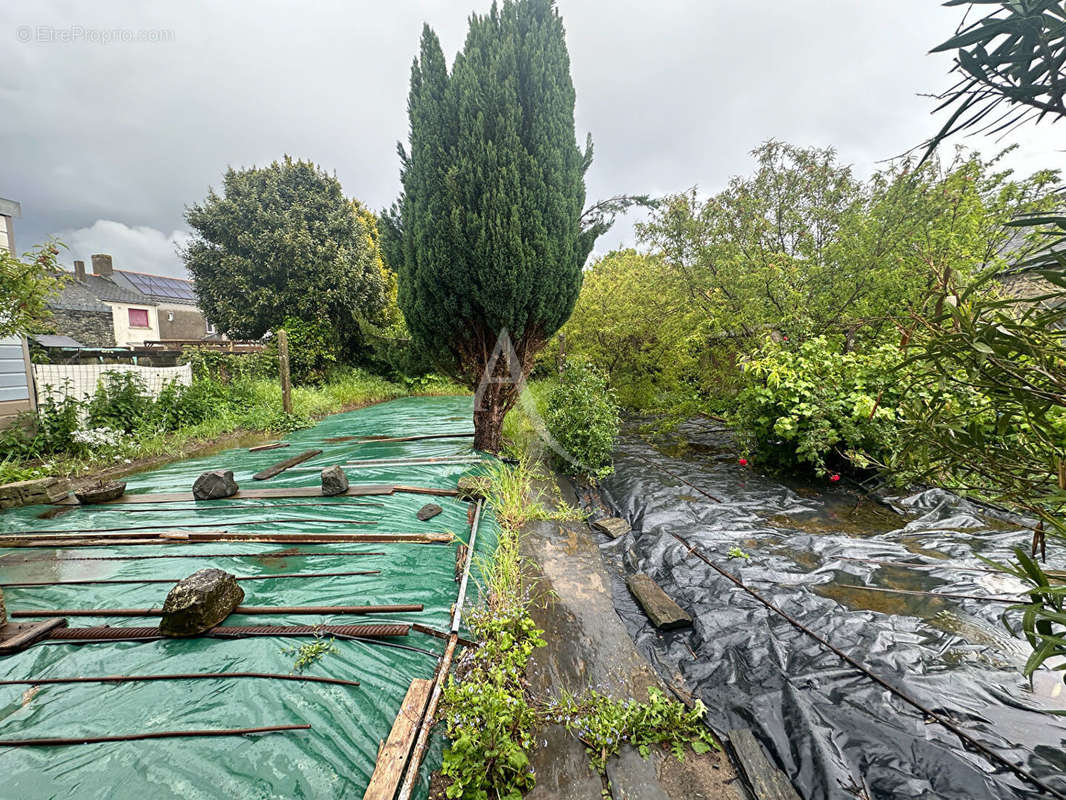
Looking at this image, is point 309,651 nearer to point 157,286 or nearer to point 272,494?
point 272,494

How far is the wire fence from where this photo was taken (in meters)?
5.56

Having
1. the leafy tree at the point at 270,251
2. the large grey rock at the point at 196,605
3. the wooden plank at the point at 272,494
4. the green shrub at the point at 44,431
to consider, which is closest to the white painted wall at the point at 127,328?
the leafy tree at the point at 270,251

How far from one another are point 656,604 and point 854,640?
111 cm

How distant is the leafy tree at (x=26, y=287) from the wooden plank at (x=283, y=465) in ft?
8.17

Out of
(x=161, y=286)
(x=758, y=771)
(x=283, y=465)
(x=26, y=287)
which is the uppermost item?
(x=161, y=286)

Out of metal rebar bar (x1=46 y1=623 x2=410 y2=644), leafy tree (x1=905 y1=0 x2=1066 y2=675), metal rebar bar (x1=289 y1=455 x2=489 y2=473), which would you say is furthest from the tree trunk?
leafy tree (x1=905 y1=0 x2=1066 y2=675)

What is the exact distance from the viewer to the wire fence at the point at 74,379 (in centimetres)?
556

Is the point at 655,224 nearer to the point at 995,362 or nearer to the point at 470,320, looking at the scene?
the point at 470,320

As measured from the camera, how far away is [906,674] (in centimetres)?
202

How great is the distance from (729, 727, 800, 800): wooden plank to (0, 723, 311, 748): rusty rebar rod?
74.5 inches

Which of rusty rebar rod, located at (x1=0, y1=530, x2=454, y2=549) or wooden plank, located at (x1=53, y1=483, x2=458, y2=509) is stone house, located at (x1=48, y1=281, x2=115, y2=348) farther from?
rusty rebar rod, located at (x1=0, y1=530, x2=454, y2=549)

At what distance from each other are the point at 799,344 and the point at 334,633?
612 centimetres

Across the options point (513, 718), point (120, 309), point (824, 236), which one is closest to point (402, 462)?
point (513, 718)

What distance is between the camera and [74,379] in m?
5.84
